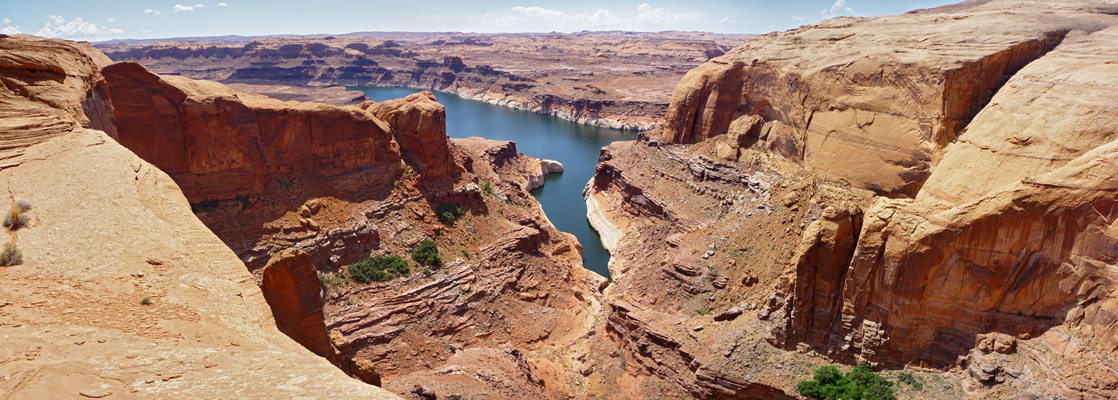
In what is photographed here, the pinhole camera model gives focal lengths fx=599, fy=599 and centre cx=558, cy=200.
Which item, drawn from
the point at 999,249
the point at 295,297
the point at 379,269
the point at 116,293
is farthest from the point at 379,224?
the point at 999,249

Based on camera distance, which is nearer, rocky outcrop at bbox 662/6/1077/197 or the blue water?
rocky outcrop at bbox 662/6/1077/197

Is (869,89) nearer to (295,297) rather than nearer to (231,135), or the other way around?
(295,297)

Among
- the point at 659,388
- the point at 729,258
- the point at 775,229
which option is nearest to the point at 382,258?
the point at 659,388

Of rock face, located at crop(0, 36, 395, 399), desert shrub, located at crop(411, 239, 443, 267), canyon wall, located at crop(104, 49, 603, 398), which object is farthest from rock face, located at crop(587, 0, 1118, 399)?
rock face, located at crop(0, 36, 395, 399)

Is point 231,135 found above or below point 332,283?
above

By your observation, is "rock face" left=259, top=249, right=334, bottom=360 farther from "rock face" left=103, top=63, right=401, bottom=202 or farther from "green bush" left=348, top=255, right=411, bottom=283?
"rock face" left=103, top=63, right=401, bottom=202

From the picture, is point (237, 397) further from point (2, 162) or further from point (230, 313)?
point (2, 162)

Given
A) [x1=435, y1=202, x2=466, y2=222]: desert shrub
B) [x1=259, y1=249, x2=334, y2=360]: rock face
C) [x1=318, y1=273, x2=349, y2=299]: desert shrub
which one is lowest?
[x1=318, y1=273, x2=349, y2=299]: desert shrub
